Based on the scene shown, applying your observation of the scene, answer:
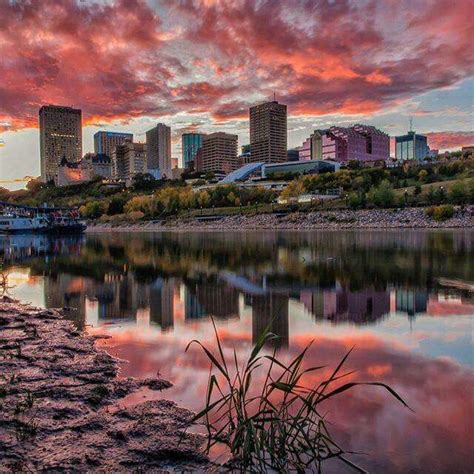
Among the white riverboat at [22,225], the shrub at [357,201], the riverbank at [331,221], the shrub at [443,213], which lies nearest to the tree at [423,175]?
the shrub at [357,201]

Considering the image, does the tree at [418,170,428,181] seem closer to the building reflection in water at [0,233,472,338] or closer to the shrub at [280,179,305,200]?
the shrub at [280,179,305,200]

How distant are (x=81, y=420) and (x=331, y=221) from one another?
119m

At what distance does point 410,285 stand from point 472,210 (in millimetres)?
92901

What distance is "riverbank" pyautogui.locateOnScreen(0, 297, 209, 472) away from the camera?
6.93 meters

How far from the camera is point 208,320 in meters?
17.8

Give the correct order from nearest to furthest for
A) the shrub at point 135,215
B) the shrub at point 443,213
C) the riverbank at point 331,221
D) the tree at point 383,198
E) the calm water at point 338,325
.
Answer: the calm water at point 338,325
the riverbank at point 331,221
the shrub at point 443,213
the tree at point 383,198
the shrub at point 135,215

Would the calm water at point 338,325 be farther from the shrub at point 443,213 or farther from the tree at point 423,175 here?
the tree at point 423,175

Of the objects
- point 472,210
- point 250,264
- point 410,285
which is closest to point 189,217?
point 472,210

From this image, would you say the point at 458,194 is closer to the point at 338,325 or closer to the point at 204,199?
the point at 204,199

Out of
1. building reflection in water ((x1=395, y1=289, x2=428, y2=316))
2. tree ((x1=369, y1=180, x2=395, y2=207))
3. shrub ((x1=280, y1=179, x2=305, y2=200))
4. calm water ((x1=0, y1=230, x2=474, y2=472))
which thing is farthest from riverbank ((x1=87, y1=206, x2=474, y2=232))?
building reflection in water ((x1=395, y1=289, x2=428, y2=316))

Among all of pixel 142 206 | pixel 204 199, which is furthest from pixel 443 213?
pixel 142 206

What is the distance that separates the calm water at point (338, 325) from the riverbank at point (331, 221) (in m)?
74.1

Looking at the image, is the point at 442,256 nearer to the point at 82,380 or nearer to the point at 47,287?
the point at 47,287

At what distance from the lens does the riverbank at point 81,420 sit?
22.7ft
